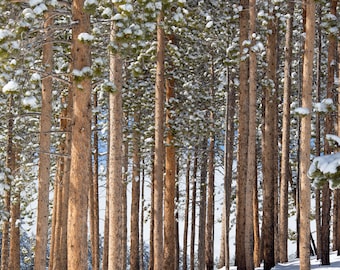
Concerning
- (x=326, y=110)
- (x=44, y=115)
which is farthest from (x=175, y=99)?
(x=326, y=110)

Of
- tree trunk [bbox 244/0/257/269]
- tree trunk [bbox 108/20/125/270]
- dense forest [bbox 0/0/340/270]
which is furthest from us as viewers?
tree trunk [bbox 244/0/257/269]

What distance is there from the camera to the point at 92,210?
1961 cm

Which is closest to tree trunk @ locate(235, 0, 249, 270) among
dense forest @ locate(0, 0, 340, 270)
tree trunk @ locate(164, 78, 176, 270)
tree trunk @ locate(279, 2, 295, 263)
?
dense forest @ locate(0, 0, 340, 270)

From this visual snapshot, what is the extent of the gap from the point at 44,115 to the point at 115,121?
2.22m

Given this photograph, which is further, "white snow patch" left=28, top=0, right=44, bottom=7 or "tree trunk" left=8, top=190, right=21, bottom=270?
"tree trunk" left=8, top=190, right=21, bottom=270

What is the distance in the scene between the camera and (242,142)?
48.2ft

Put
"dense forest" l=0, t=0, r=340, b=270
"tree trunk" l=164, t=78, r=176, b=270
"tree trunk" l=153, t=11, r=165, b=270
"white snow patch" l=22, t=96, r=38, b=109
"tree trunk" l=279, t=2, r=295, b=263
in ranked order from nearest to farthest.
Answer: "white snow patch" l=22, t=96, r=38, b=109 → "dense forest" l=0, t=0, r=340, b=270 → "tree trunk" l=153, t=11, r=165, b=270 → "tree trunk" l=164, t=78, r=176, b=270 → "tree trunk" l=279, t=2, r=295, b=263

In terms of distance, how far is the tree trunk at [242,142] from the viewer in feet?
45.2

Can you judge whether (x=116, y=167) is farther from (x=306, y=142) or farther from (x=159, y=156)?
(x=159, y=156)

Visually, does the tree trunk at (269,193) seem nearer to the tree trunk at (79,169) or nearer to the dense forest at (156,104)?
the dense forest at (156,104)

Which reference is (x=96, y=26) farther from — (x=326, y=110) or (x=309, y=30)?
(x=326, y=110)

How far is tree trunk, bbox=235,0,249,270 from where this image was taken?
13.8 m

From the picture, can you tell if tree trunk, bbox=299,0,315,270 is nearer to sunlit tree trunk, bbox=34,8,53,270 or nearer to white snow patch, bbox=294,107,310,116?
white snow patch, bbox=294,107,310,116

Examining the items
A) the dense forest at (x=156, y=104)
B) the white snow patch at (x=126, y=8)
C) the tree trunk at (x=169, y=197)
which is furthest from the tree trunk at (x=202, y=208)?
the white snow patch at (x=126, y=8)
